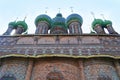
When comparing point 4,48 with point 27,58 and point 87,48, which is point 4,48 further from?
point 87,48

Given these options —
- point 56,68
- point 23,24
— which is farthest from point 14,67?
point 23,24

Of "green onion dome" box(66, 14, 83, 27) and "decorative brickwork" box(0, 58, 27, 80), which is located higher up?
"green onion dome" box(66, 14, 83, 27)

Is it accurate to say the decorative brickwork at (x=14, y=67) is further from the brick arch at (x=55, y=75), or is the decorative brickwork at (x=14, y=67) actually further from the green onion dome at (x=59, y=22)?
the green onion dome at (x=59, y=22)

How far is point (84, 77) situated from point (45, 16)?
10607 mm

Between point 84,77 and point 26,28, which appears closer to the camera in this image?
point 84,77

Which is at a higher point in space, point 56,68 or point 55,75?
point 56,68

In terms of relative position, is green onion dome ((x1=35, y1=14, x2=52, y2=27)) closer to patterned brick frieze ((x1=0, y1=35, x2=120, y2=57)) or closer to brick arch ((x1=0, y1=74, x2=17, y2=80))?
patterned brick frieze ((x1=0, y1=35, x2=120, y2=57))

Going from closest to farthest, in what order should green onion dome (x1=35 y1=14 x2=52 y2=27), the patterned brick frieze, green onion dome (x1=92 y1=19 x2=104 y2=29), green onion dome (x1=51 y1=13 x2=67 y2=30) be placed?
the patterned brick frieze < green onion dome (x1=92 y1=19 x2=104 y2=29) < green onion dome (x1=35 y1=14 x2=52 y2=27) < green onion dome (x1=51 y1=13 x2=67 y2=30)

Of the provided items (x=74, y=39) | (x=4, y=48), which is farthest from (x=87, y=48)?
(x=4, y=48)

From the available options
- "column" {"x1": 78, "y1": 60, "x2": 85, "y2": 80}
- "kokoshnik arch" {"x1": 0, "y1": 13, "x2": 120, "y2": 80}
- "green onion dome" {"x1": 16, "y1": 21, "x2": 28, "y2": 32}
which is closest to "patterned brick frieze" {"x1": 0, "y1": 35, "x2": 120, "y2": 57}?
"kokoshnik arch" {"x1": 0, "y1": 13, "x2": 120, "y2": 80}

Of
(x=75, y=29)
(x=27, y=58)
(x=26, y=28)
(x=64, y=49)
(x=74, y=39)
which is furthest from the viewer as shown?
(x=26, y=28)

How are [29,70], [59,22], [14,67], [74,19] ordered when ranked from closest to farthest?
[29,70] → [14,67] → [74,19] → [59,22]

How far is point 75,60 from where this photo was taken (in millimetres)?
10633

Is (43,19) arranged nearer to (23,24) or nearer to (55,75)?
(23,24)
